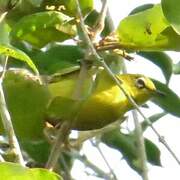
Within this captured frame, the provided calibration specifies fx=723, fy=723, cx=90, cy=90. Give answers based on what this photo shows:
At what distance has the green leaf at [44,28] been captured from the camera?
1.52 meters

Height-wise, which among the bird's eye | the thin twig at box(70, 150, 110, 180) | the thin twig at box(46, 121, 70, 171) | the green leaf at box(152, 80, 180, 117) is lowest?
the thin twig at box(70, 150, 110, 180)

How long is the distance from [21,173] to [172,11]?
20.1 inches

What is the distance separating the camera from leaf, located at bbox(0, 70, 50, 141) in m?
1.38

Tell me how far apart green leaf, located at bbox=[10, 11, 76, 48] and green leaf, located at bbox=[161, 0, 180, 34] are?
0.28 metres

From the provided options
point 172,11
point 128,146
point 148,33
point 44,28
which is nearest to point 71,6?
point 44,28

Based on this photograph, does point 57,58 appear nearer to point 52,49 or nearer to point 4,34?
point 52,49

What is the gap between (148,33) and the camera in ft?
4.87

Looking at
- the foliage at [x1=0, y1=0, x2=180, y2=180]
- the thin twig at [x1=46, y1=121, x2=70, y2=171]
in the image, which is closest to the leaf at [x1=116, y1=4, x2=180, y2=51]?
the foliage at [x1=0, y1=0, x2=180, y2=180]

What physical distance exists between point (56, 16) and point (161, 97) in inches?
17.4

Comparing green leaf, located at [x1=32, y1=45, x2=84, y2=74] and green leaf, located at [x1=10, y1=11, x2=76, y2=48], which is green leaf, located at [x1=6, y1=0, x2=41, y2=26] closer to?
green leaf, located at [x1=10, y1=11, x2=76, y2=48]

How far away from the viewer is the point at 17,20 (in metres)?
1.66

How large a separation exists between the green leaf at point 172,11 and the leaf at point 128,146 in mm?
770

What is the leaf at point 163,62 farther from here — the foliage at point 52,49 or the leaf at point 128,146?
the leaf at point 128,146

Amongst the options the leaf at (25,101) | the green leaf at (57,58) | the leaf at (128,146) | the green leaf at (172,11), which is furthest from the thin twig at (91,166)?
the green leaf at (172,11)
